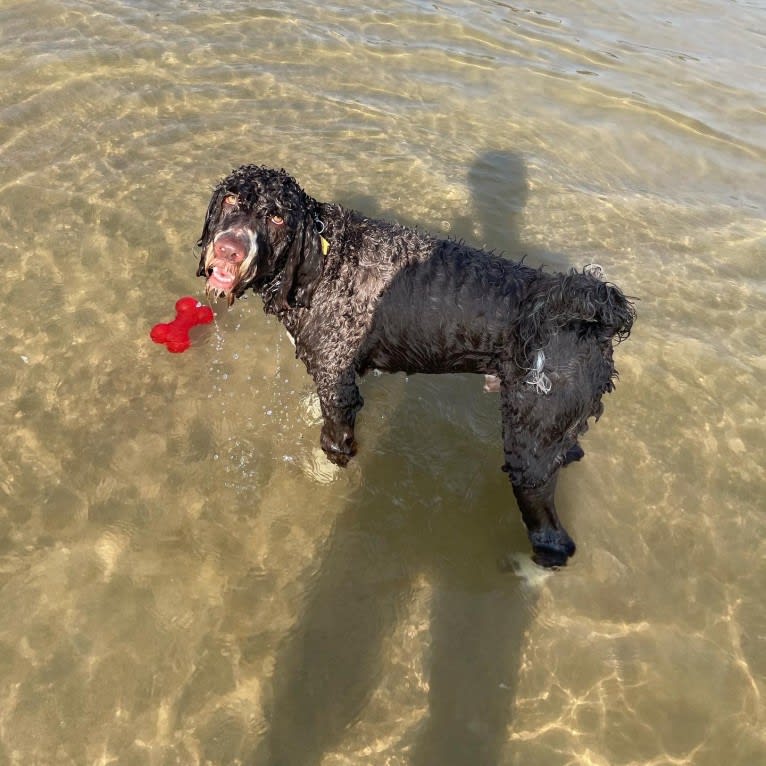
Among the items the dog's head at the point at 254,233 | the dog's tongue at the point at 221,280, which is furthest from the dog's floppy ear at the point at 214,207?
the dog's tongue at the point at 221,280

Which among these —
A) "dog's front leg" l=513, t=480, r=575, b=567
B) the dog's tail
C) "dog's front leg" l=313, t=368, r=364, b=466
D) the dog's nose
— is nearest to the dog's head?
the dog's nose

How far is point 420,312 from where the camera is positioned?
446 cm

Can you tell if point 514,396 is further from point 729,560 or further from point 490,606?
point 729,560

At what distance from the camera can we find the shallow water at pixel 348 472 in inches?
158

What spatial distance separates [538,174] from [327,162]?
3.45 meters

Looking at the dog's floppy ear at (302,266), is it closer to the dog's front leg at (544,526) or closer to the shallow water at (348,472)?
the shallow water at (348,472)

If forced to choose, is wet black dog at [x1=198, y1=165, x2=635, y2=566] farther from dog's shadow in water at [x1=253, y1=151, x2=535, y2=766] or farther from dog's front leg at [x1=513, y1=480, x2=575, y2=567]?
dog's shadow in water at [x1=253, y1=151, x2=535, y2=766]

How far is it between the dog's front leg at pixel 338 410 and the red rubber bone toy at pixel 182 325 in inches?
83.9

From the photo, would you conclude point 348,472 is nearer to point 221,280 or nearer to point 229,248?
point 221,280

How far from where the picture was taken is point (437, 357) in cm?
456

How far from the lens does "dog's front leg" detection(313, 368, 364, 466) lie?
185 inches

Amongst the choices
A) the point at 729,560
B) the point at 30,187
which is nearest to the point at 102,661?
the point at 729,560

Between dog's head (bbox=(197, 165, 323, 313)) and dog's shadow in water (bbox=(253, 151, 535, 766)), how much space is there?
220cm

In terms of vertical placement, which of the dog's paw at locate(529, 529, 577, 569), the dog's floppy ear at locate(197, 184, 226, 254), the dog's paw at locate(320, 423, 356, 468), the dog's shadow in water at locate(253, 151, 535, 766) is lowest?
the dog's shadow in water at locate(253, 151, 535, 766)
